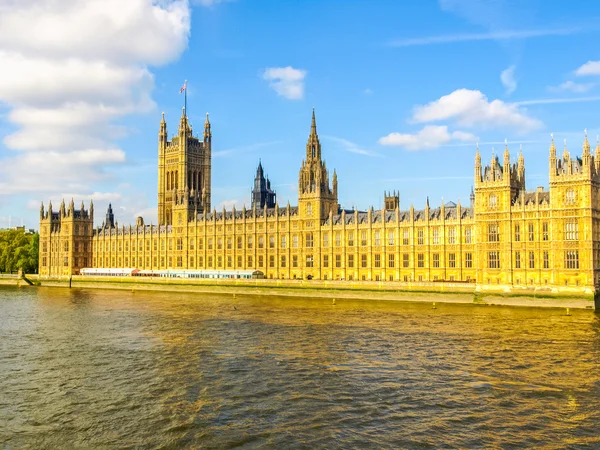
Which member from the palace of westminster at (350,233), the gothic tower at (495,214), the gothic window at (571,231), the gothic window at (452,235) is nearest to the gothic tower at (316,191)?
the palace of westminster at (350,233)

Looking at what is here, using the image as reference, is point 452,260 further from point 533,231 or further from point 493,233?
point 533,231

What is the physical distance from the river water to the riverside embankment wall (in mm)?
10865

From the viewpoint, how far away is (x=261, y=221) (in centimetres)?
13538

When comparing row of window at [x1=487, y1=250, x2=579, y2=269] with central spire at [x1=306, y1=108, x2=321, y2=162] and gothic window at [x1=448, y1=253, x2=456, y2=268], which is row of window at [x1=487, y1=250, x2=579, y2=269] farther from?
central spire at [x1=306, y1=108, x2=321, y2=162]

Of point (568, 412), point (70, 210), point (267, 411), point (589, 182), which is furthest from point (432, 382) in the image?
point (70, 210)

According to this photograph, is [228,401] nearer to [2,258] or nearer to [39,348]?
[39,348]

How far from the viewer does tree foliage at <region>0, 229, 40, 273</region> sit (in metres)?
177

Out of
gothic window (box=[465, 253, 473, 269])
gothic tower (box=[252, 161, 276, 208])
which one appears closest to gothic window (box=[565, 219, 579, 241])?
gothic window (box=[465, 253, 473, 269])

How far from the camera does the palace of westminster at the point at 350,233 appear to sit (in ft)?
281

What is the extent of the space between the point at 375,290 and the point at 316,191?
105 feet

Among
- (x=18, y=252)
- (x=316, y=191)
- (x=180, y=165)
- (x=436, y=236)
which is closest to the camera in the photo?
(x=436, y=236)

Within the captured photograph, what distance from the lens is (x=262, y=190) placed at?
195 metres

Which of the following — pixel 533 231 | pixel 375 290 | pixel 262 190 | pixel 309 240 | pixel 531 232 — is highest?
pixel 262 190

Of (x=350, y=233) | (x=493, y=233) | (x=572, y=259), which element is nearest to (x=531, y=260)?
(x=572, y=259)
